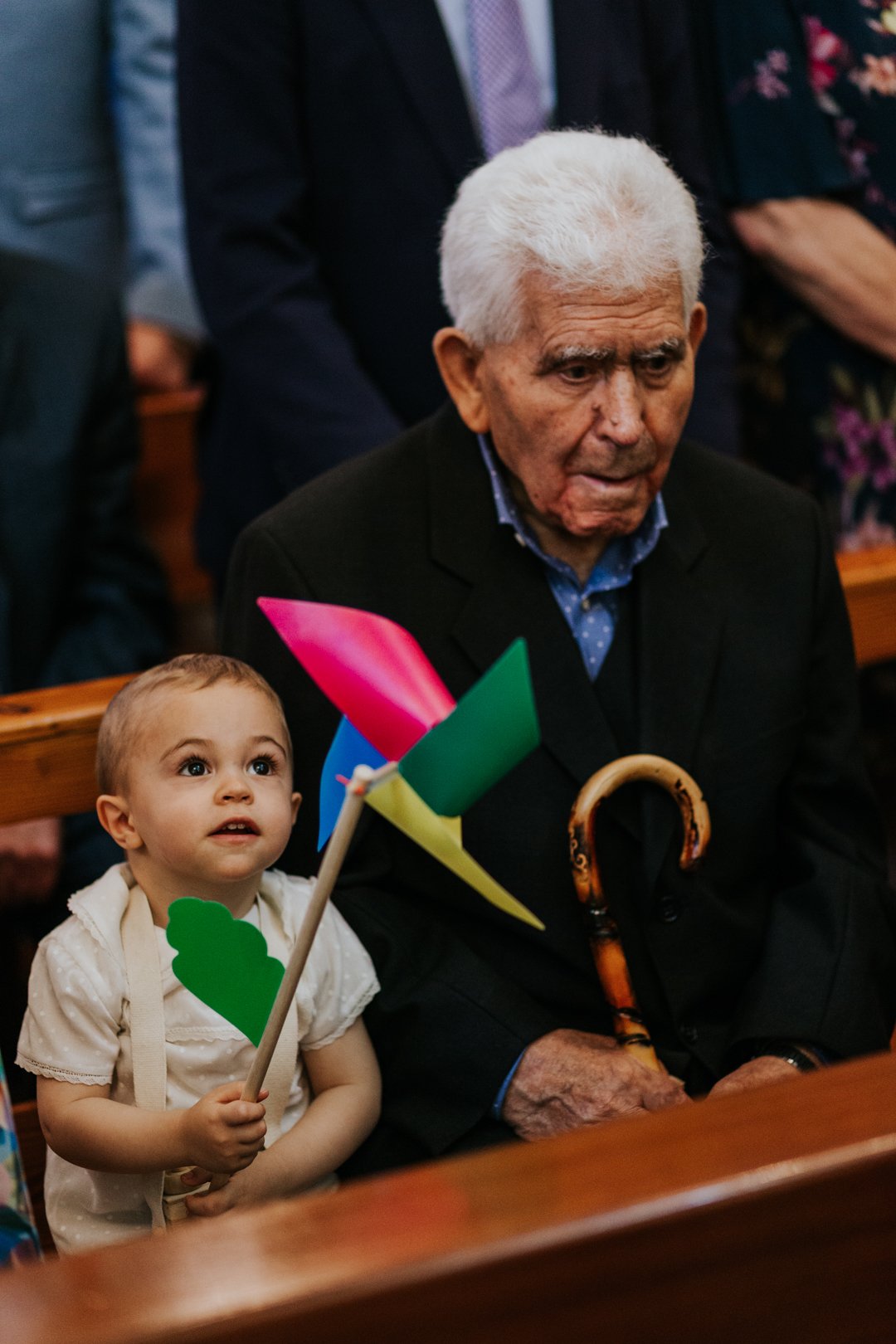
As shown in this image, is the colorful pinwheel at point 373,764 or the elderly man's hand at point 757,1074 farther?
the elderly man's hand at point 757,1074

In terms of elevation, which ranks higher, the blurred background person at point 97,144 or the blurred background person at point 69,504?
the blurred background person at point 97,144

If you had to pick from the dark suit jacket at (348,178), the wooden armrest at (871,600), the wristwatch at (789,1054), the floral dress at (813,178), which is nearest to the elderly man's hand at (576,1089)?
the wristwatch at (789,1054)

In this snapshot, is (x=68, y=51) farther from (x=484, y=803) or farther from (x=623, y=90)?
(x=484, y=803)

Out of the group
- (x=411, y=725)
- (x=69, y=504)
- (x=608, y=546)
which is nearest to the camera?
(x=411, y=725)

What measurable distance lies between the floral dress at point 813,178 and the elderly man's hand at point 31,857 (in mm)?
1144

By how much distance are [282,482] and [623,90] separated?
2.19 feet

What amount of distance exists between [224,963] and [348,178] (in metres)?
1.26

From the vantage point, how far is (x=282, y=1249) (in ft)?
2.46

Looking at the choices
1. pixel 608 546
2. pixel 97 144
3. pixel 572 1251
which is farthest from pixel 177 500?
pixel 572 1251

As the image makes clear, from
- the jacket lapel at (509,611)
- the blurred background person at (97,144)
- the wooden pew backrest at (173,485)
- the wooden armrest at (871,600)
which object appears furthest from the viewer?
the wooden pew backrest at (173,485)

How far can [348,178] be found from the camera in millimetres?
2012

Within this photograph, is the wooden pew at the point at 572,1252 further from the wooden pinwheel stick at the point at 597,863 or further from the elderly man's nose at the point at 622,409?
the elderly man's nose at the point at 622,409

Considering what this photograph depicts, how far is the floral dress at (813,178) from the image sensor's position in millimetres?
1996

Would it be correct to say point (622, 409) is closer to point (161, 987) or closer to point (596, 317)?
point (596, 317)
